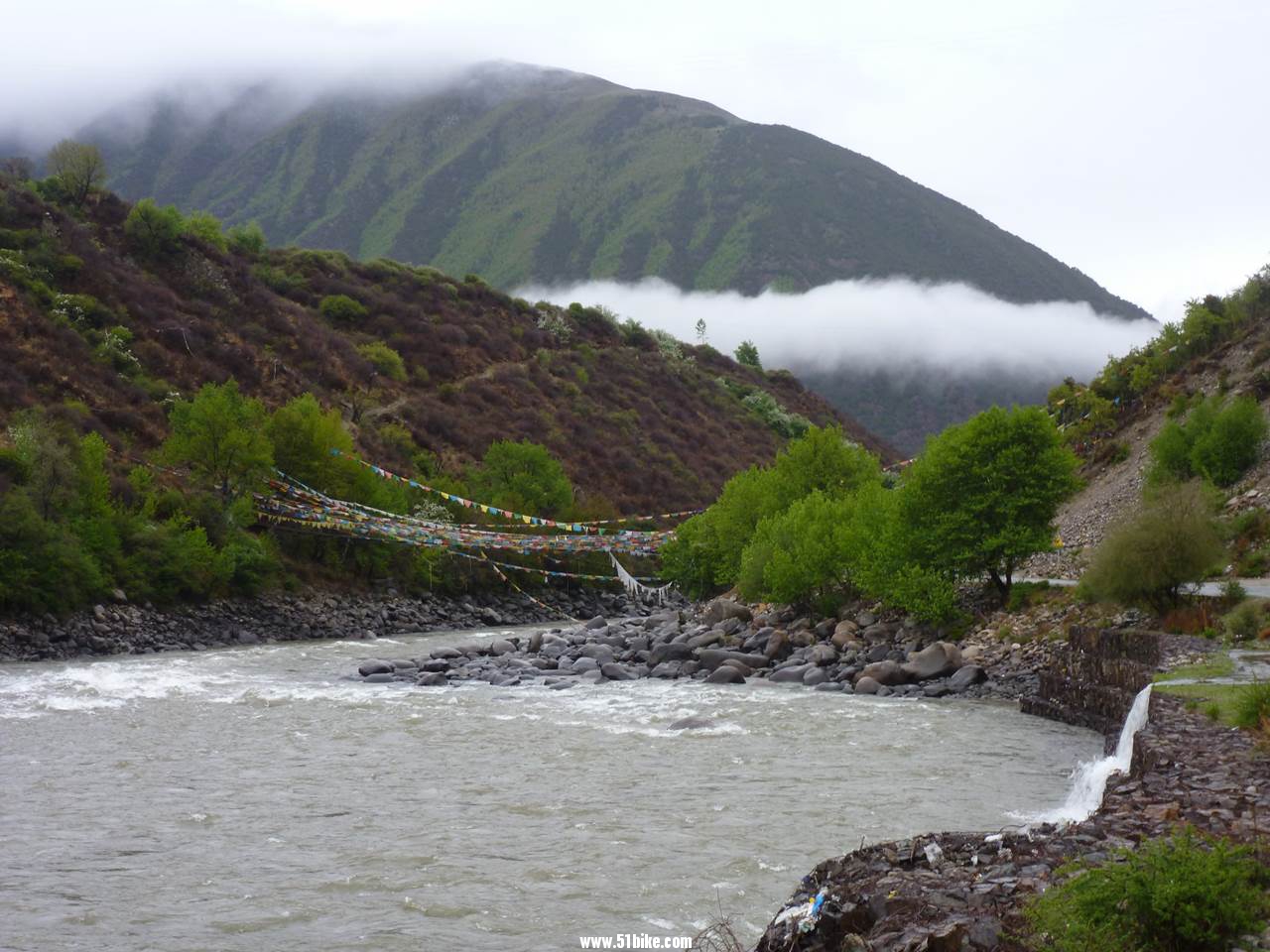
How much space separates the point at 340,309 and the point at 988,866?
81174 millimetres

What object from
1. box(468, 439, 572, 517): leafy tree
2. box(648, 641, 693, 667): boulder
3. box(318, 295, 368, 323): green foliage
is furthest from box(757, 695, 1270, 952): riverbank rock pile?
box(318, 295, 368, 323): green foliage

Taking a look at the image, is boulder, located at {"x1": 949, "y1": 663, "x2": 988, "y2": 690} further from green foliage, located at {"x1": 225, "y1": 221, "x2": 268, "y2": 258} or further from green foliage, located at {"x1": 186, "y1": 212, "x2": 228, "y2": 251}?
green foliage, located at {"x1": 225, "y1": 221, "x2": 268, "y2": 258}

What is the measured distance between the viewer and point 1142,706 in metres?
16.3

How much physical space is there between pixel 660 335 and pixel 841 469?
66.4 metres

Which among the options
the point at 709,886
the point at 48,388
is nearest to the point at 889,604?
the point at 709,886

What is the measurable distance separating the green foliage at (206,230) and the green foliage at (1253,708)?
251 feet

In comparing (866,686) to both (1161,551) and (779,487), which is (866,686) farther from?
(779,487)

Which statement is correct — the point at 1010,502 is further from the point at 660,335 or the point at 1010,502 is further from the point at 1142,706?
the point at 660,335

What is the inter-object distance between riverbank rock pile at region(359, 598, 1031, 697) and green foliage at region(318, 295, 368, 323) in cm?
5216

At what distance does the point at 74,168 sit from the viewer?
241ft

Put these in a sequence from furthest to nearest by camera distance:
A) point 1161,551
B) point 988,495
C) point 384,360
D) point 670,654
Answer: point 384,360 < point 670,654 < point 988,495 < point 1161,551

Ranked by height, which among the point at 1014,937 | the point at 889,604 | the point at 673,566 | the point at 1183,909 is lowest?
the point at 673,566

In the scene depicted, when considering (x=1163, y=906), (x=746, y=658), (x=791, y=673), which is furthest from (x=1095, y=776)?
(x=746, y=658)

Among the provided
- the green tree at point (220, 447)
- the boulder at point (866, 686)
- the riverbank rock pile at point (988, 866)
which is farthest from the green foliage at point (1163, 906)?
the green tree at point (220, 447)
